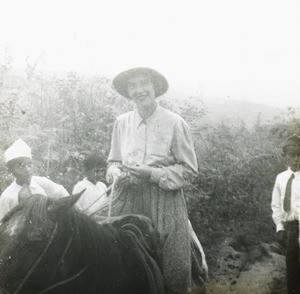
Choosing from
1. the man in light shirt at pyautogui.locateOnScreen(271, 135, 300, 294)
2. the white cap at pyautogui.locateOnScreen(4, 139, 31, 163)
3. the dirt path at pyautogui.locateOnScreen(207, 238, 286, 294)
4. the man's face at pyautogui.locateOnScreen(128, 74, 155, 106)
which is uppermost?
the man's face at pyautogui.locateOnScreen(128, 74, 155, 106)

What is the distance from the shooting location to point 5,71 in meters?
3.62

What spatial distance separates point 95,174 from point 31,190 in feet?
2.52

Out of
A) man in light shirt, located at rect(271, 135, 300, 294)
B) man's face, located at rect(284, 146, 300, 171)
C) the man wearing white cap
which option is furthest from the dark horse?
man's face, located at rect(284, 146, 300, 171)

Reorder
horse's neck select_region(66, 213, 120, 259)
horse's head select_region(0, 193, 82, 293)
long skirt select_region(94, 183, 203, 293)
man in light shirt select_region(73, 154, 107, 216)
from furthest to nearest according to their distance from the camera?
man in light shirt select_region(73, 154, 107, 216), long skirt select_region(94, 183, 203, 293), horse's neck select_region(66, 213, 120, 259), horse's head select_region(0, 193, 82, 293)

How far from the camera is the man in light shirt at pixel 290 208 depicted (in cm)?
306

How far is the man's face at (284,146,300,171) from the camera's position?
3.20 m

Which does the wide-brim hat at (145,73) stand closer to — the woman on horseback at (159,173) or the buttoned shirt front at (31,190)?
the woman on horseback at (159,173)

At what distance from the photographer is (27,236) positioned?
1819 millimetres

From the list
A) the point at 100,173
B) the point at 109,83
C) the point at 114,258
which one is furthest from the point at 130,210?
the point at 109,83

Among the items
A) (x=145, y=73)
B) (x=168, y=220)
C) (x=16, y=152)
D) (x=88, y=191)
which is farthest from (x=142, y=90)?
(x=88, y=191)

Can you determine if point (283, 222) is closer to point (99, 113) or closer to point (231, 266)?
point (231, 266)

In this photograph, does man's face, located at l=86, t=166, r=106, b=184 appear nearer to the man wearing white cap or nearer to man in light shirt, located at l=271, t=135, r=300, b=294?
the man wearing white cap

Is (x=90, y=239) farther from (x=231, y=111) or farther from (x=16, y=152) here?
(x=231, y=111)

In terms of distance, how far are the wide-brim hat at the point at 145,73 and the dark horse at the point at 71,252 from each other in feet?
2.79
